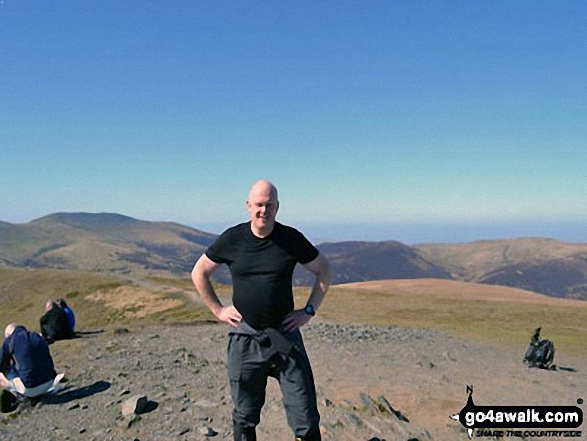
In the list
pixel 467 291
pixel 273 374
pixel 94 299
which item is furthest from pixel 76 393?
pixel 467 291

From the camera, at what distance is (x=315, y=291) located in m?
7.48

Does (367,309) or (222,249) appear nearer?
(222,249)

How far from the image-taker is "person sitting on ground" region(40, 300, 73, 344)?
932 inches

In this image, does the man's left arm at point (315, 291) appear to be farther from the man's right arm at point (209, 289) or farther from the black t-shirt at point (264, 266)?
the man's right arm at point (209, 289)

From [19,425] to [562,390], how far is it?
1744 centimetres

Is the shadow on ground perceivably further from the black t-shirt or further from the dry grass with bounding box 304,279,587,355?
the dry grass with bounding box 304,279,587,355

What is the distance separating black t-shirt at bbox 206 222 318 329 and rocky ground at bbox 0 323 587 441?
151 inches

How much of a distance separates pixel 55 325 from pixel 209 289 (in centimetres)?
2001

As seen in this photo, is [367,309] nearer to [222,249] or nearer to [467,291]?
[467,291]

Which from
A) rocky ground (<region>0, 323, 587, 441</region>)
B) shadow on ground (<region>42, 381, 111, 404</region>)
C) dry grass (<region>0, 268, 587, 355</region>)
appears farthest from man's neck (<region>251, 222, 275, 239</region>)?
dry grass (<region>0, 268, 587, 355</region>)

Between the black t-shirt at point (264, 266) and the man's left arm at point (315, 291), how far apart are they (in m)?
0.14

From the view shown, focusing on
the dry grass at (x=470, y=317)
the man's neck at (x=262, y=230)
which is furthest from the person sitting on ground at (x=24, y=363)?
the dry grass at (x=470, y=317)

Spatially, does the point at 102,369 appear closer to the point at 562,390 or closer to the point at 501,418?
the point at 501,418

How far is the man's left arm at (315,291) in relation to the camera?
684cm
